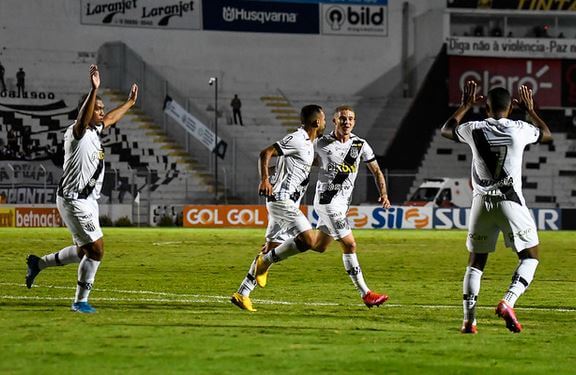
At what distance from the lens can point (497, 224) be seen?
36.4ft

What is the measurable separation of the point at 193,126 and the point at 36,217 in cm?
1315

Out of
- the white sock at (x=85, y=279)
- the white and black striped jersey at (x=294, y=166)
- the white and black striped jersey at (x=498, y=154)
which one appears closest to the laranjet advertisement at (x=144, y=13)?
the white and black striped jersey at (x=294, y=166)

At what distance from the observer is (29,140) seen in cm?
5547

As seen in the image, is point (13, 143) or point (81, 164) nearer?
point (81, 164)

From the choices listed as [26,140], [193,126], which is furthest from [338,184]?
[193,126]

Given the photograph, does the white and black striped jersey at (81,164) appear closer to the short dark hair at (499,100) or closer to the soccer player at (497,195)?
the soccer player at (497,195)

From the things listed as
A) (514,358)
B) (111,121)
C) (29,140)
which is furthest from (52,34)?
(514,358)

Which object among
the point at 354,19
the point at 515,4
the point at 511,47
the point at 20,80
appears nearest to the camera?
the point at 20,80

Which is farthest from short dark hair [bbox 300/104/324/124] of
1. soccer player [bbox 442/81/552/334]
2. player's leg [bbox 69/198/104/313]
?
soccer player [bbox 442/81/552/334]

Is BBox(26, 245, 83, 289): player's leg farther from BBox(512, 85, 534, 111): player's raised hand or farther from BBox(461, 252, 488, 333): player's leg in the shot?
BBox(512, 85, 534, 111): player's raised hand

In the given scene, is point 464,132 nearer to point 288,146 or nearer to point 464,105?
point 464,105

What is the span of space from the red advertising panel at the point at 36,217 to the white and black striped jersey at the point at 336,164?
35032 millimetres

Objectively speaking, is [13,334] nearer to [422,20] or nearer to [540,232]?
[540,232]

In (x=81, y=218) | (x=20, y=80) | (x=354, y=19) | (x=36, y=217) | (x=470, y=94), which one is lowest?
(x=36, y=217)
